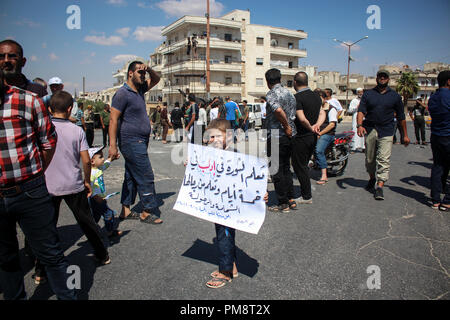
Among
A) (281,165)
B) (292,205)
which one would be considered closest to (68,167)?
(281,165)

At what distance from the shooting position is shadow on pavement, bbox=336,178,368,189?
252 inches

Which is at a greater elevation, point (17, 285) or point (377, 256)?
point (17, 285)

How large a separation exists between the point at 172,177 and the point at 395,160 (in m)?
6.94

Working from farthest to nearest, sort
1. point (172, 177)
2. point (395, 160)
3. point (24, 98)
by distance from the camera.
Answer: point (395, 160) → point (172, 177) → point (24, 98)

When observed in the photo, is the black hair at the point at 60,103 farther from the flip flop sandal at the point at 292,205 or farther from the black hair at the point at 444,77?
the black hair at the point at 444,77

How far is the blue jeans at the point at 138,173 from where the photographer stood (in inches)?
166

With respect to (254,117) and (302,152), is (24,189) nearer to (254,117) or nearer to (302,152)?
(302,152)

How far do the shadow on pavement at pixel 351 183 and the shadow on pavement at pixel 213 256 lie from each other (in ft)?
12.5

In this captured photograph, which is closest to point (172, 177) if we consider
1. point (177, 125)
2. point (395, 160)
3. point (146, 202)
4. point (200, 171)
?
point (146, 202)

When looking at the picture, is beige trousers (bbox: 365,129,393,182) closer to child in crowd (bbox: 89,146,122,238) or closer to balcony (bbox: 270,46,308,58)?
child in crowd (bbox: 89,146,122,238)

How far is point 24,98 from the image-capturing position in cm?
203

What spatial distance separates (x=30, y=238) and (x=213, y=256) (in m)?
1.83
